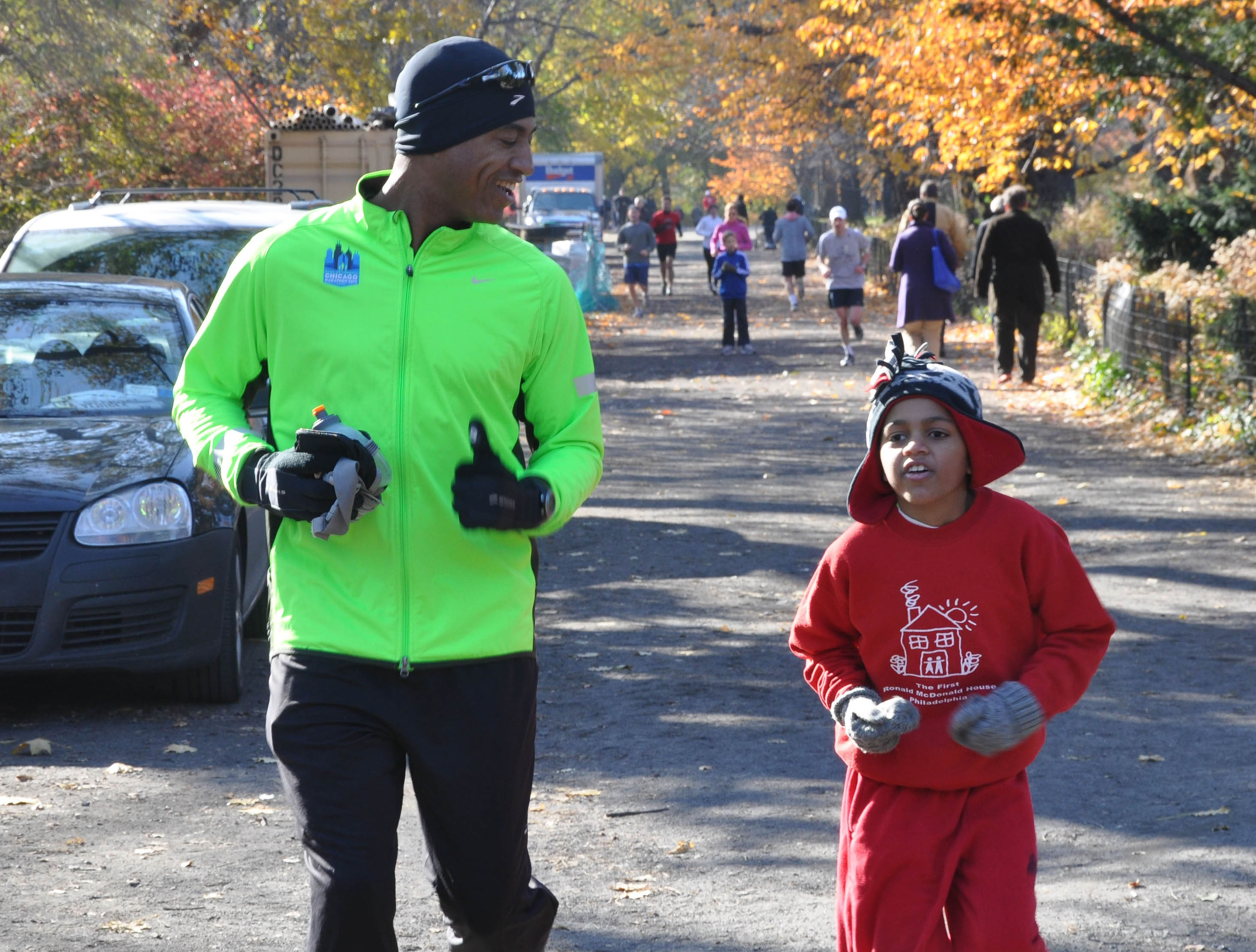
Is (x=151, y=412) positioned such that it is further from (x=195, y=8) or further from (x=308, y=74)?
(x=308, y=74)

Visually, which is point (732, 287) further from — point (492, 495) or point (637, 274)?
point (492, 495)

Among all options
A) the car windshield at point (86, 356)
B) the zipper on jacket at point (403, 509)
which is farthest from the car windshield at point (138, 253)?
the zipper on jacket at point (403, 509)

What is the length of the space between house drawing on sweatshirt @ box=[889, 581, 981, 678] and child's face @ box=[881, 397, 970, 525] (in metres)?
0.18

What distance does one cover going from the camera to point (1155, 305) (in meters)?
15.5

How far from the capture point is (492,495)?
119 inches

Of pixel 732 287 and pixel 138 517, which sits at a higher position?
pixel 732 287

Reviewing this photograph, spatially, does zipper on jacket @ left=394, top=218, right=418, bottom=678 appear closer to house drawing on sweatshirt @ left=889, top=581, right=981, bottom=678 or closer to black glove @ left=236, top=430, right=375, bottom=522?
black glove @ left=236, top=430, right=375, bottom=522

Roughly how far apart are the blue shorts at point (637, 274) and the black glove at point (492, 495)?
27853 millimetres

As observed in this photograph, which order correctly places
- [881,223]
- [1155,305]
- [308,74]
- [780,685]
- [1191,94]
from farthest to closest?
[881,223], [308,74], [1155,305], [1191,94], [780,685]

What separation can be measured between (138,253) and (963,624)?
747 cm

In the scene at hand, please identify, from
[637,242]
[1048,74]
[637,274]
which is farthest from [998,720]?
[637,274]

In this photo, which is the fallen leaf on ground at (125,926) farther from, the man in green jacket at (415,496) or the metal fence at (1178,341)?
the metal fence at (1178,341)

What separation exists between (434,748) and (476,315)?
819mm

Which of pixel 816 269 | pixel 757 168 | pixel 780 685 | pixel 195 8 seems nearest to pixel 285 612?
pixel 780 685
